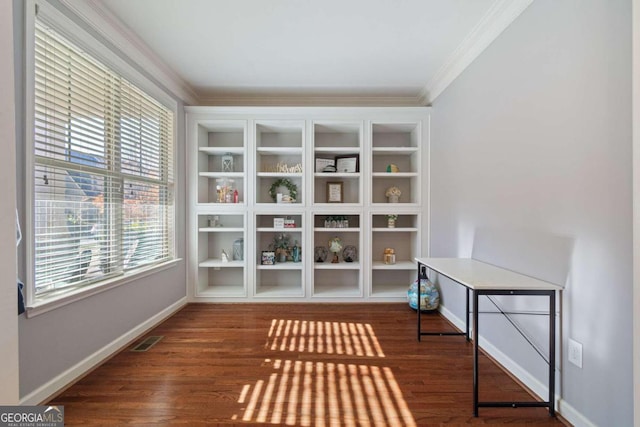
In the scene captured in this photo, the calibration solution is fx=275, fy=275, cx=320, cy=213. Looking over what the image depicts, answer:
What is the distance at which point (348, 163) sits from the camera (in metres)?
3.54

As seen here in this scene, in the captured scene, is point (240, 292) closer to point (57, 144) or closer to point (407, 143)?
point (57, 144)

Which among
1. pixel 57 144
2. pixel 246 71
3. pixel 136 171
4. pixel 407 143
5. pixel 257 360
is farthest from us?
pixel 407 143

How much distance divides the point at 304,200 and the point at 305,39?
167cm

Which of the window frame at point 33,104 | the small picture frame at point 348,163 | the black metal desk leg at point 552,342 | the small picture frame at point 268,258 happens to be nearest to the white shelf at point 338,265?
the small picture frame at point 268,258

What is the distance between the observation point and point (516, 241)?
1.85 metres

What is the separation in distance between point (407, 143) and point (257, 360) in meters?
3.11

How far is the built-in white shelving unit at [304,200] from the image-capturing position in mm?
3346

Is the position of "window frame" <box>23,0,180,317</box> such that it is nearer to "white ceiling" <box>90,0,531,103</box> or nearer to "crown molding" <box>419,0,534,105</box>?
"white ceiling" <box>90,0,531,103</box>

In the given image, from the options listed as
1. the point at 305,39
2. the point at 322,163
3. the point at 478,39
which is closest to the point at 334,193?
the point at 322,163

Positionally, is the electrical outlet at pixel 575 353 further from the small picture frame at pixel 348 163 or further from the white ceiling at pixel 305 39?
the small picture frame at pixel 348 163

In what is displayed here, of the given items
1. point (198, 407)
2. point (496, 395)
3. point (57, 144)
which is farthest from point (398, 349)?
point (57, 144)

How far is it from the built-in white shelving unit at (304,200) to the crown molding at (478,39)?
0.45m

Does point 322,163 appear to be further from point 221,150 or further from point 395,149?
point 221,150

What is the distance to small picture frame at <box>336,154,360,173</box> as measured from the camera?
3.51 m
